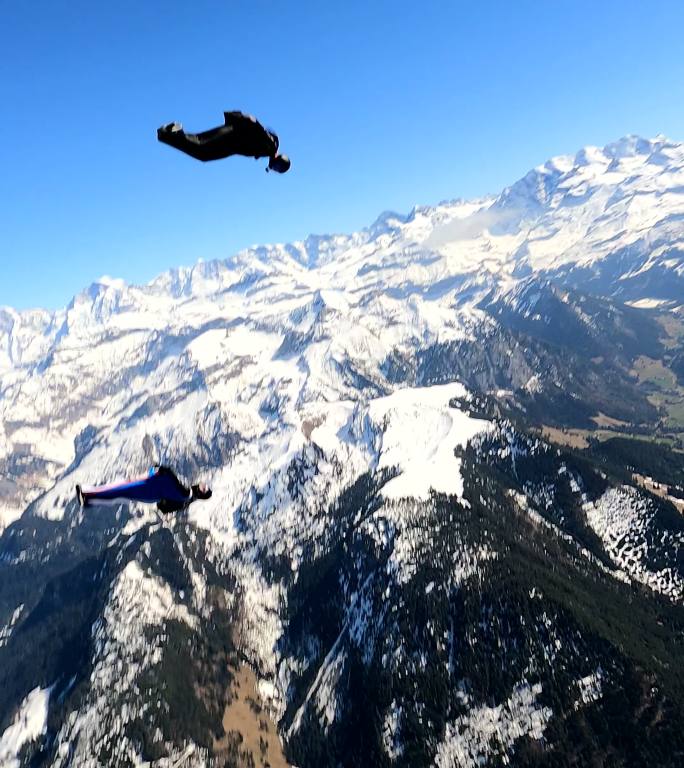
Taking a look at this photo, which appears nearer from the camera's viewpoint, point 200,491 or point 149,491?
point 149,491

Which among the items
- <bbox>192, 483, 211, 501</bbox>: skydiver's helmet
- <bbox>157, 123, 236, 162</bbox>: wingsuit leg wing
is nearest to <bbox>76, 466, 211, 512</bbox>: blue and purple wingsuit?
<bbox>192, 483, 211, 501</bbox>: skydiver's helmet

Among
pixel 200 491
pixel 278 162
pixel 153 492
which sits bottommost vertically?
pixel 200 491

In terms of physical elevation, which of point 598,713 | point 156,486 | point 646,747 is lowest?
point 646,747

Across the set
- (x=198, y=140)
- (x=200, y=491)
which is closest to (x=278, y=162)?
(x=198, y=140)

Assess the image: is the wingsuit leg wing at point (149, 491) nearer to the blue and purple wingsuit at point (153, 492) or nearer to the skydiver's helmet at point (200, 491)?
the blue and purple wingsuit at point (153, 492)

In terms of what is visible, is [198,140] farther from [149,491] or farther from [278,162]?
[149,491]

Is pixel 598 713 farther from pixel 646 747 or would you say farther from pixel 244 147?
pixel 244 147

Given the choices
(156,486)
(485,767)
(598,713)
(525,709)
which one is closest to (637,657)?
(598,713)

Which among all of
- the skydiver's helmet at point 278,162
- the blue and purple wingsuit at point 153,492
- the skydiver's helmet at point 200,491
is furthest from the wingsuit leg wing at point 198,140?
the skydiver's helmet at point 200,491
